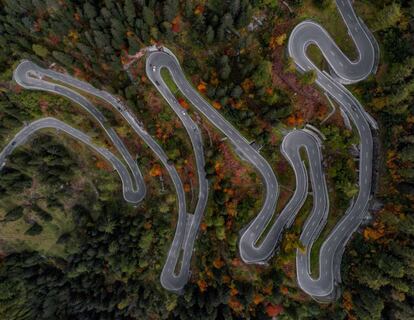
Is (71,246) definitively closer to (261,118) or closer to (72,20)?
Answer: (72,20)

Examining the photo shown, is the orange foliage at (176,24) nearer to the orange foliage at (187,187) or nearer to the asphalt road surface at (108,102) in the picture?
the asphalt road surface at (108,102)

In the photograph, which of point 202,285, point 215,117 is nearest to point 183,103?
point 215,117

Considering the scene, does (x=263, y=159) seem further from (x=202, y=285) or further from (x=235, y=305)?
(x=235, y=305)

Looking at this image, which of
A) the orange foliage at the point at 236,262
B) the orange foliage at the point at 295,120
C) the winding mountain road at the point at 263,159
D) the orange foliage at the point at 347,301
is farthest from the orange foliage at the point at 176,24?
the orange foliage at the point at 347,301

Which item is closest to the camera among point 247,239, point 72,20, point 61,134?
point 72,20

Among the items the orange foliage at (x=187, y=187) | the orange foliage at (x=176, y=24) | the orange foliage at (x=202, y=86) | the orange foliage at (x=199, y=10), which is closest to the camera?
the orange foliage at (x=199, y=10)

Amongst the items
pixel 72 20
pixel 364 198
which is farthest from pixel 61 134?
pixel 364 198

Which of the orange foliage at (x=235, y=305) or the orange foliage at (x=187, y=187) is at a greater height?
the orange foliage at (x=187, y=187)
